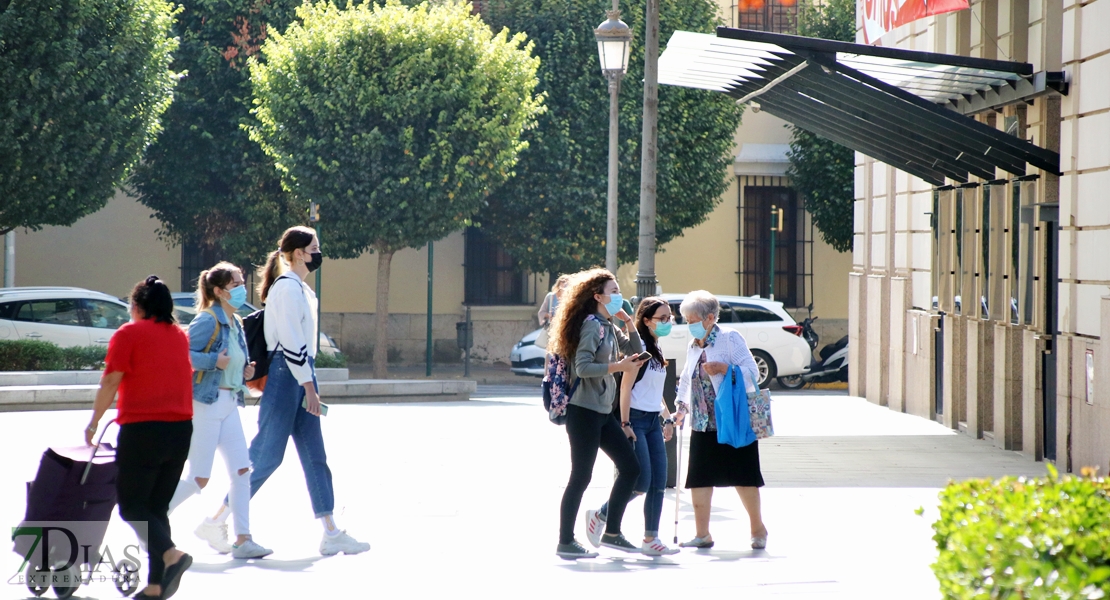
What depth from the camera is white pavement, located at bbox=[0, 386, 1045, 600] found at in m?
6.61

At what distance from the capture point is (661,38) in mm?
25234

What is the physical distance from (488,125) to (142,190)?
7.96 meters

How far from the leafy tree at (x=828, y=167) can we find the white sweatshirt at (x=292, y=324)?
20024mm

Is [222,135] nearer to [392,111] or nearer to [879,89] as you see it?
[392,111]

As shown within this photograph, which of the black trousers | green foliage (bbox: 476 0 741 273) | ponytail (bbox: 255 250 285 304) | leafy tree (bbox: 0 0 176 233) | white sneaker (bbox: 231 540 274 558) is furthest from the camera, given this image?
green foliage (bbox: 476 0 741 273)

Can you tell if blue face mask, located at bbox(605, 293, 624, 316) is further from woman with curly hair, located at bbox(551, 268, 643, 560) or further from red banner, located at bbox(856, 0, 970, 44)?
red banner, located at bbox(856, 0, 970, 44)

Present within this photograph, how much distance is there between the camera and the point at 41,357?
17.0m

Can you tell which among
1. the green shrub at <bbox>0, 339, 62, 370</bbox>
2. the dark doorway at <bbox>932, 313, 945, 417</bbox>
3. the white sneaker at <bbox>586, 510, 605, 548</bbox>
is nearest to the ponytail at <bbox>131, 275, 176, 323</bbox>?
the white sneaker at <bbox>586, 510, 605, 548</bbox>

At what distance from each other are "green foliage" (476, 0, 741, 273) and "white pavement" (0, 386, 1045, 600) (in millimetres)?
11166

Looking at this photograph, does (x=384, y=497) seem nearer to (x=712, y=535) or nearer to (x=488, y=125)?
(x=712, y=535)

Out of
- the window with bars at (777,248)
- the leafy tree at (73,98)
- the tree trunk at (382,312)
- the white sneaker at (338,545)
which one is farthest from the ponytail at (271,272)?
the window with bars at (777,248)

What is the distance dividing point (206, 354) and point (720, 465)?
2878 millimetres

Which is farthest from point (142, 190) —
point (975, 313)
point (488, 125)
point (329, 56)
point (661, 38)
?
point (975, 313)

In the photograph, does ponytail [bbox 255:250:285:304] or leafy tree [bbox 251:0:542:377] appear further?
leafy tree [bbox 251:0:542:377]
